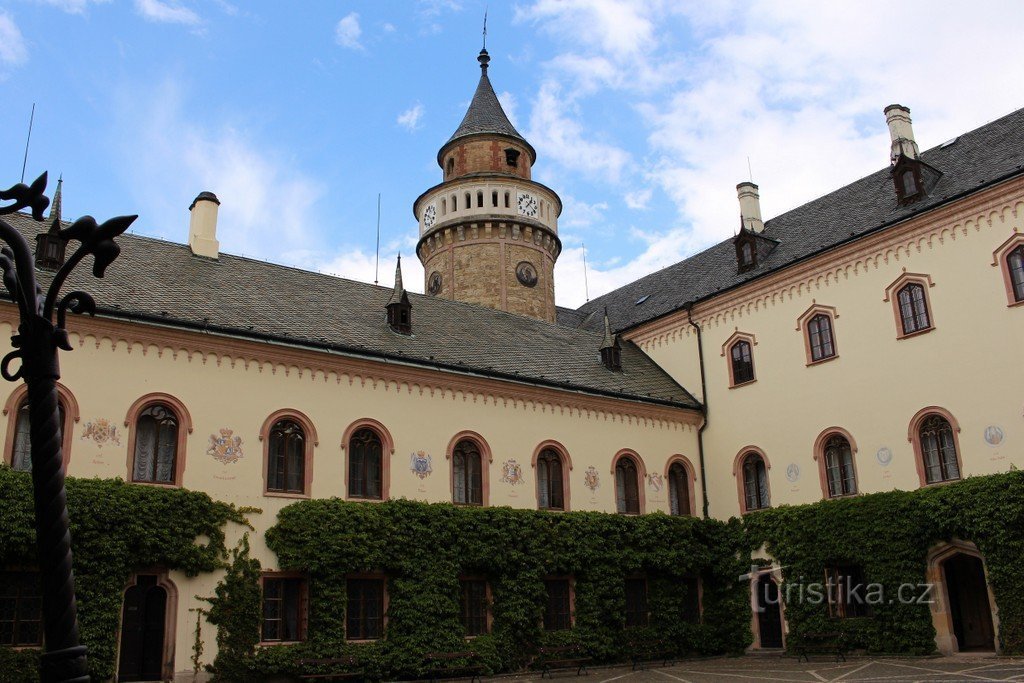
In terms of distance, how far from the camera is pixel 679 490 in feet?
89.2

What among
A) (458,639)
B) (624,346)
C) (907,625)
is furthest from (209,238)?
(907,625)

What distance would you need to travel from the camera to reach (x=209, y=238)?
80.0 ft

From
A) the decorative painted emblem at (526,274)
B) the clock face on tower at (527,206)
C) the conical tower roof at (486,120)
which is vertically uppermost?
the conical tower roof at (486,120)

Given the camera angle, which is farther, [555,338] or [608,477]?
[555,338]

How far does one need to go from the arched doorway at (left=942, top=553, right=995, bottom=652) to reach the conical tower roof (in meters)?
22.8

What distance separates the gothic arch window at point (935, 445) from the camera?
69.6 feet

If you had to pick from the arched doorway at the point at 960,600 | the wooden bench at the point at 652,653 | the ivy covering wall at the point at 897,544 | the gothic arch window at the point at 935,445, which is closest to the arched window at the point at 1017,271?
the gothic arch window at the point at 935,445

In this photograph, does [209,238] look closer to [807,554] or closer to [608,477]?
[608,477]

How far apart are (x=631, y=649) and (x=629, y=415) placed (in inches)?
263

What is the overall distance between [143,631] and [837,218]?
21546mm

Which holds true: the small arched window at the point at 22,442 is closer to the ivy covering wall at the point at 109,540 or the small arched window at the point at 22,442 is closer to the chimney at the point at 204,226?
the ivy covering wall at the point at 109,540

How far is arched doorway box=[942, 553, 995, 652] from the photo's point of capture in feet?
70.7

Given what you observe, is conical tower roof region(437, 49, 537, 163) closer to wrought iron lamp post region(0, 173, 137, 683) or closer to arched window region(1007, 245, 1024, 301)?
arched window region(1007, 245, 1024, 301)

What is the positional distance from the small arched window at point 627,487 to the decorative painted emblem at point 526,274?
10.8m
